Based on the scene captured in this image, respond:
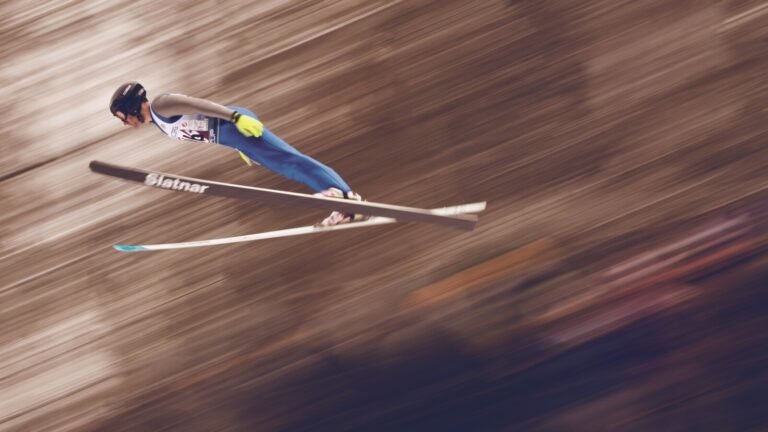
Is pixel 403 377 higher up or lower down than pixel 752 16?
lower down

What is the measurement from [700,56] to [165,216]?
12.3ft

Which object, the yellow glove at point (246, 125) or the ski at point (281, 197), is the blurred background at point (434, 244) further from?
the yellow glove at point (246, 125)

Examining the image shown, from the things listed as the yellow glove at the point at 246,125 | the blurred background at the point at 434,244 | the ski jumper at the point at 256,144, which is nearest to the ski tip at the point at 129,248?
the blurred background at the point at 434,244

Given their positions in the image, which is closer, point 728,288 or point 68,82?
point 728,288

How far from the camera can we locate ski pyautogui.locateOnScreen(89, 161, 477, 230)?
4.87 meters

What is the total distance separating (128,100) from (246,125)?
28.1 inches

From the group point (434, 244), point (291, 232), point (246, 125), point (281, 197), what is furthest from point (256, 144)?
point (434, 244)

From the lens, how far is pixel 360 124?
18.2 feet

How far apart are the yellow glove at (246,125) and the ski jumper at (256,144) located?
12 cm

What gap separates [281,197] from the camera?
496 centimetres

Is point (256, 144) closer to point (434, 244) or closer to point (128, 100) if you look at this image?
point (128, 100)

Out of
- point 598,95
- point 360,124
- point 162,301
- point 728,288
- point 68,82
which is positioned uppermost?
point 68,82

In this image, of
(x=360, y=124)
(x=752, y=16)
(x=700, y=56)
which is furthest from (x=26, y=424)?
(x=752, y=16)

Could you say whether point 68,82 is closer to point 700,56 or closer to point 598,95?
point 598,95
